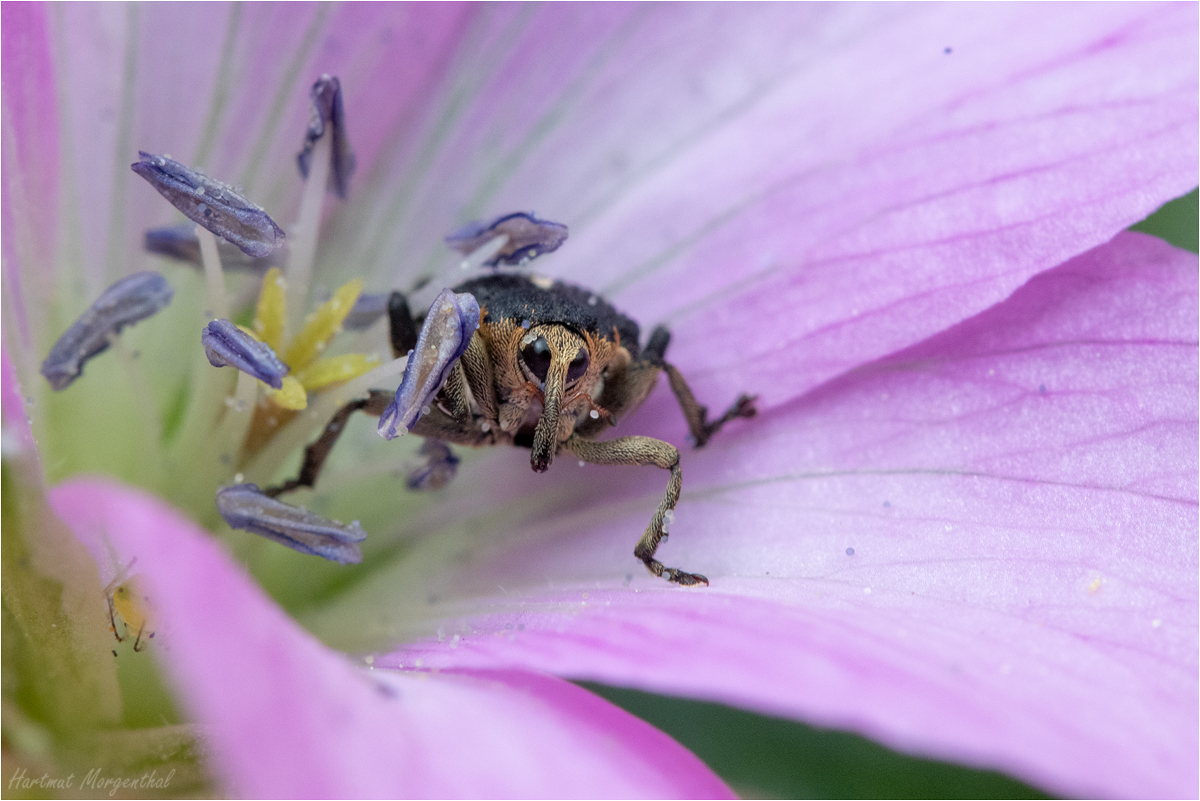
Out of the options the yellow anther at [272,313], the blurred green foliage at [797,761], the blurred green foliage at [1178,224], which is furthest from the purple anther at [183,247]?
the blurred green foliage at [1178,224]

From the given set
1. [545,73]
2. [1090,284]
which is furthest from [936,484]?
[545,73]

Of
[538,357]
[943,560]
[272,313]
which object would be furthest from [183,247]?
[943,560]

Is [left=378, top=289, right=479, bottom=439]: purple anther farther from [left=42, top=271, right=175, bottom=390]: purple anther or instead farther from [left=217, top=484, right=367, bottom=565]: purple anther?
[left=42, top=271, right=175, bottom=390]: purple anther

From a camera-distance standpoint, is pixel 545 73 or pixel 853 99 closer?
pixel 853 99

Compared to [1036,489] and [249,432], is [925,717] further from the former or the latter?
[249,432]

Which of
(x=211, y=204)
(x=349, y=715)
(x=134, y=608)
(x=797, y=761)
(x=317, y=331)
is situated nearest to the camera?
(x=349, y=715)

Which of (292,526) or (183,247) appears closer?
(292,526)

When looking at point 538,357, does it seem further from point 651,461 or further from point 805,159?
point 805,159
